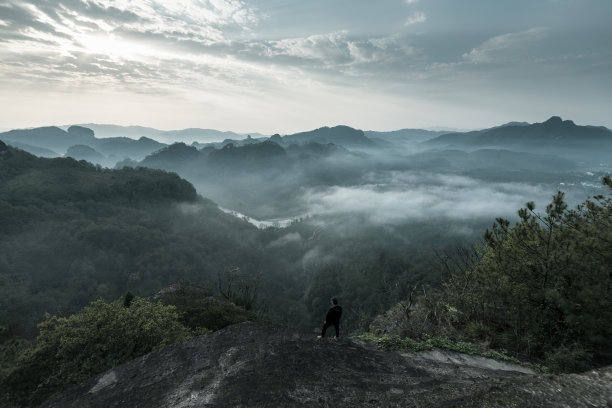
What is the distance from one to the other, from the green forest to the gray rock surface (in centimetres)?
299

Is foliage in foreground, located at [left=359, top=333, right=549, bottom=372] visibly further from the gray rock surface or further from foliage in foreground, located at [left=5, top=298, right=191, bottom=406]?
foliage in foreground, located at [left=5, top=298, right=191, bottom=406]

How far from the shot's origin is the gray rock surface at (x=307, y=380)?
7.48 metres

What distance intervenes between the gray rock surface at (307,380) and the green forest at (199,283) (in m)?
2.99

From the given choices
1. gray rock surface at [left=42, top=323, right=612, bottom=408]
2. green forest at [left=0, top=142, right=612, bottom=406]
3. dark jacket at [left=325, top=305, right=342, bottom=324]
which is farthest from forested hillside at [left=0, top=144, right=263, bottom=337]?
dark jacket at [left=325, top=305, right=342, bottom=324]

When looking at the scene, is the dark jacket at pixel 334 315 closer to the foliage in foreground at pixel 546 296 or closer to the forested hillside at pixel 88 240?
the foliage in foreground at pixel 546 296

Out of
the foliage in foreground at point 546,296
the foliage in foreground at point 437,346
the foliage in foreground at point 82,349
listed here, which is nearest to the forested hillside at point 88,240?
the foliage in foreground at point 82,349

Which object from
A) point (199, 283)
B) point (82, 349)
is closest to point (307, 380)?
point (82, 349)

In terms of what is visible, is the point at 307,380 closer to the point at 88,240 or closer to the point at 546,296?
the point at 546,296

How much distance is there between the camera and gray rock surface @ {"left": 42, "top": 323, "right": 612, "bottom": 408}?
7477mm

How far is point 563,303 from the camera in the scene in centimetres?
1123

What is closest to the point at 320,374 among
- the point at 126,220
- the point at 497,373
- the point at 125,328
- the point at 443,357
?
the point at 443,357

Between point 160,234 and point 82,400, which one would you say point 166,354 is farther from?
point 160,234

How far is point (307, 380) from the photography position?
918cm

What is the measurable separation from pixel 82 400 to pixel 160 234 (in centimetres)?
14807
